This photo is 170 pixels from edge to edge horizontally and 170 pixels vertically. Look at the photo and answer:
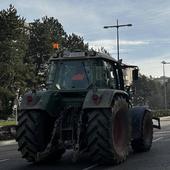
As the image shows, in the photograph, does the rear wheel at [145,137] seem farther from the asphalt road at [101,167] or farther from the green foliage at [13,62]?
the green foliage at [13,62]

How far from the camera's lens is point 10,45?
212ft

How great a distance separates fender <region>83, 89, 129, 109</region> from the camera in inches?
512

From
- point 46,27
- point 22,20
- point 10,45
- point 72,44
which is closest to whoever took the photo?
point 10,45

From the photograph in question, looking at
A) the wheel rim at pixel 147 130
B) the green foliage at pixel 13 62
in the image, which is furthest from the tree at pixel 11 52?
the wheel rim at pixel 147 130

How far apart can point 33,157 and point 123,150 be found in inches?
95.4

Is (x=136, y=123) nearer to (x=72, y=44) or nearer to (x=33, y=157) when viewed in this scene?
(x=33, y=157)

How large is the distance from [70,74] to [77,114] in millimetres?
1488

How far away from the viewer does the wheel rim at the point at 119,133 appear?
13.6 m

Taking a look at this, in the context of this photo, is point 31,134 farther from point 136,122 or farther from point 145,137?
point 145,137

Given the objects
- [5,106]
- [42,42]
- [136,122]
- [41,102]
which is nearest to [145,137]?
[136,122]

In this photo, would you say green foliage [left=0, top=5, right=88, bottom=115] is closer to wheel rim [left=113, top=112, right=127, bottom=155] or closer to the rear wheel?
the rear wheel

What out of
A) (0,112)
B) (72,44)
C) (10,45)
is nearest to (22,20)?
(10,45)

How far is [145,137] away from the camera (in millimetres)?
17094

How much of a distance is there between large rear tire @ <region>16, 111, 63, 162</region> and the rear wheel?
388cm
